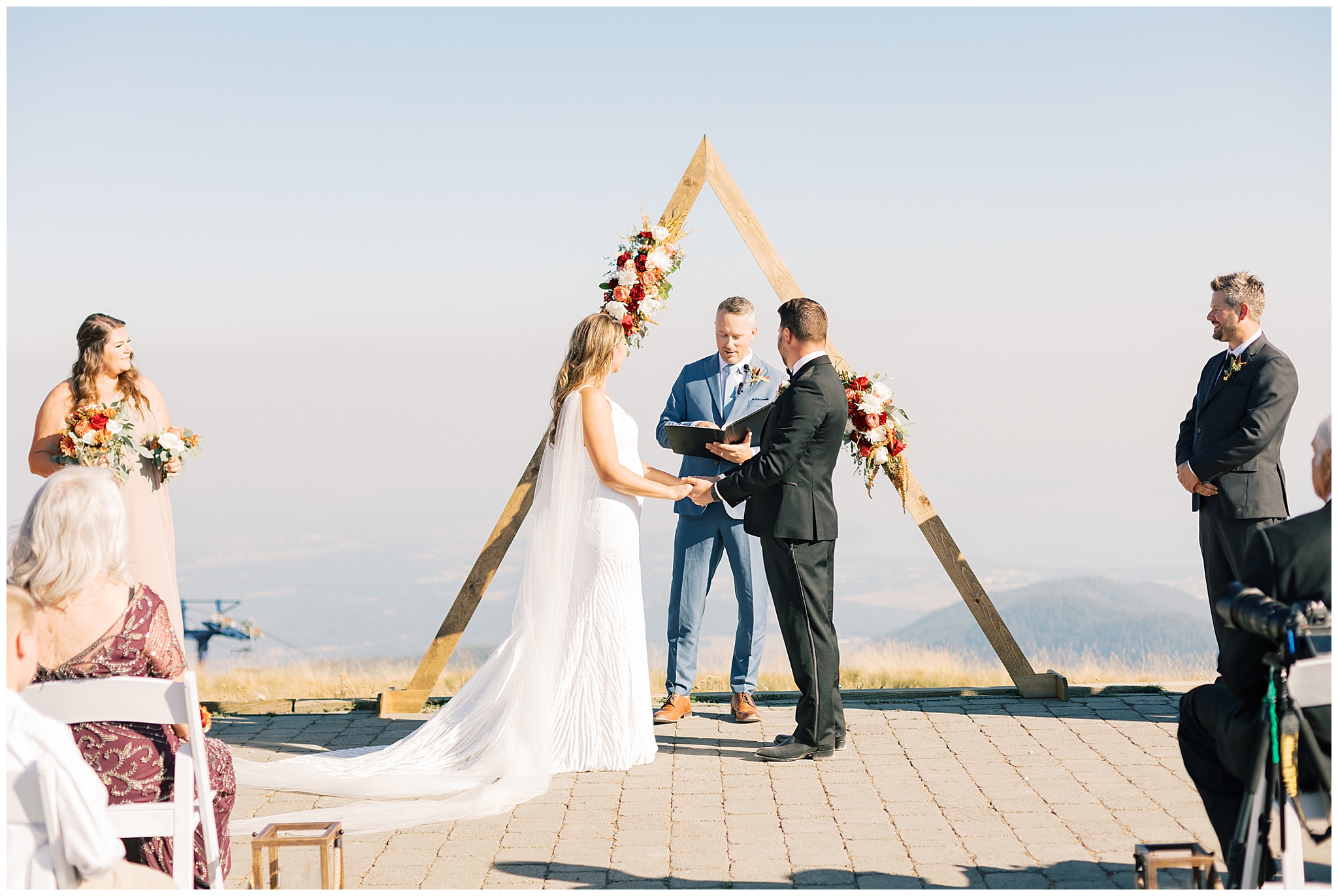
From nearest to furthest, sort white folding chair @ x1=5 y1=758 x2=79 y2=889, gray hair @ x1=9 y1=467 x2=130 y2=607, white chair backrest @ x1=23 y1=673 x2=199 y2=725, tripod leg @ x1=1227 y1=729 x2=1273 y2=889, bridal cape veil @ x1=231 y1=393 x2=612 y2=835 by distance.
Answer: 1. white folding chair @ x1=5 y1=758 x2=79 y2=889
2. tripod leg @ x1=1227 y1=729 x2=1273 y2=889
3. white chair backrest @ x1=23 y1=673 x2=199 y2=725
4. gray hair @ x1=9 y1=467 x2=130 y2=607
5. bridal cape veil @ x1=231 y1=393 x2=612 y2=835

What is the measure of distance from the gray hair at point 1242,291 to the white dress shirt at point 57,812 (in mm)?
5477

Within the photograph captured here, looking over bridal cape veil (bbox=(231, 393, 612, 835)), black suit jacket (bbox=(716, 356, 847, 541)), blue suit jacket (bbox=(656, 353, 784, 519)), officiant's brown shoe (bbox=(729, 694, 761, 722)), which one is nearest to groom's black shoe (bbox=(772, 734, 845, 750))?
officiant's brown shoe (bbox=(729, 694, 761, 722))

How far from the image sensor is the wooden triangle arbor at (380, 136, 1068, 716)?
6738 mm

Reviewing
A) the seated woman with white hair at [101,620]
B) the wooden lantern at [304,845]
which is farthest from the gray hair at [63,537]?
the wooden lantern at [304,845]

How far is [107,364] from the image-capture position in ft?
19.6

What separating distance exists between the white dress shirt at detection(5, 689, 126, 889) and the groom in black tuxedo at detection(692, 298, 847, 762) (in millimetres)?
3350

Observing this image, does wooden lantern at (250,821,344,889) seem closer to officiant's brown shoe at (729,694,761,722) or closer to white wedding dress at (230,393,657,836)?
white wedding dress at (230,393,657,836)

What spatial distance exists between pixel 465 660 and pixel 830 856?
5.84 m

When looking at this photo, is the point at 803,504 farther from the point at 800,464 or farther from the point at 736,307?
the point at 736,307

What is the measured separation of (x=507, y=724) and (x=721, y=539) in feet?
5.70

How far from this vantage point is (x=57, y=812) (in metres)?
2.82

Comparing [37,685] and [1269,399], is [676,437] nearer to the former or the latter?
[1269,399]

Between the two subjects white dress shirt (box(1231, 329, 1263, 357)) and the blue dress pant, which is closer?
white dress shirt (box(1231, 329, 1263, 357))

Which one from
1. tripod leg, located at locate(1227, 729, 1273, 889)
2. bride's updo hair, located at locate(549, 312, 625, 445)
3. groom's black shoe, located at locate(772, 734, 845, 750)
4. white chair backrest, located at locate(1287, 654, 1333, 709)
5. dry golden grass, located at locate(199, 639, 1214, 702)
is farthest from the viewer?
dry golden grass, located at locate(199, 639, 1214, 702)
